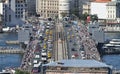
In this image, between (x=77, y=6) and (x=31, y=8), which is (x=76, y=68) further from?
(x=31, y=8)

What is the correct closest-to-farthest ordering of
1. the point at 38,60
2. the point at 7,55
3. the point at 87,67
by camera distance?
1. the point at 87,67
2. the point at 38,60
3. the point at 7,55

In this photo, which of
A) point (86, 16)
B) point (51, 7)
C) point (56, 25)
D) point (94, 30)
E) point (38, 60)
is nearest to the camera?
point (38, 60)

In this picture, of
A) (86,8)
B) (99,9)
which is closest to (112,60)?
(99,9)

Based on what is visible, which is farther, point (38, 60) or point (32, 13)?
point (32, 13)

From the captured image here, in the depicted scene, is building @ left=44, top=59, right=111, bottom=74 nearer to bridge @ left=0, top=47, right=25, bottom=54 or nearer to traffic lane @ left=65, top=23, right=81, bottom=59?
traffic lane @ left=65, top=23, right=81, bottom=59

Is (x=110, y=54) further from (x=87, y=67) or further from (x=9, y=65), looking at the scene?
(x=87, y=67)

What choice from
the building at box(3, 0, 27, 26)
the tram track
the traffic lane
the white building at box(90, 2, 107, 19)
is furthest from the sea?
the white building at box(90, 2, 107, 19)

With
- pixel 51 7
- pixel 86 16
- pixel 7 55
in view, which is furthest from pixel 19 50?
pixel 51 7
